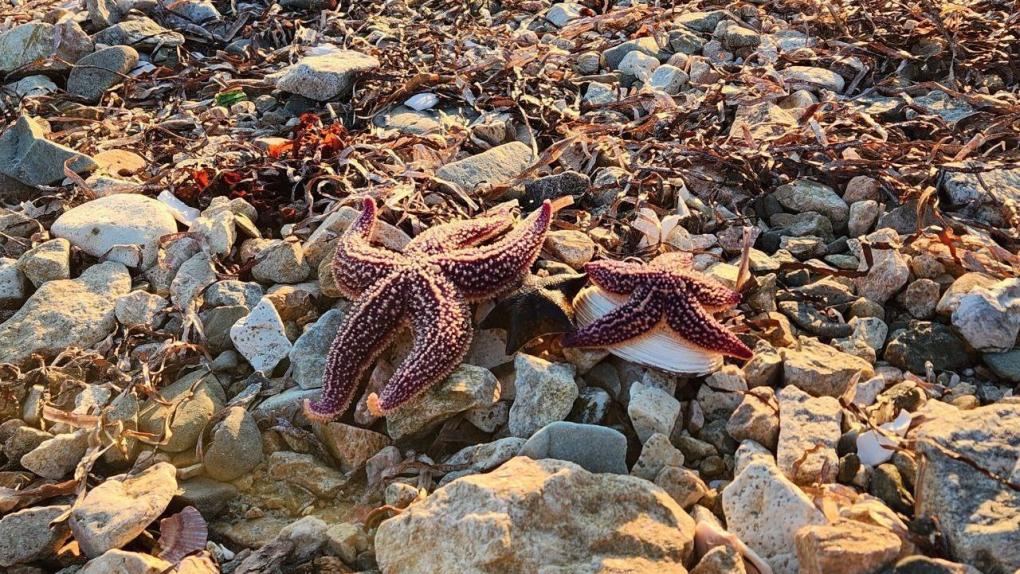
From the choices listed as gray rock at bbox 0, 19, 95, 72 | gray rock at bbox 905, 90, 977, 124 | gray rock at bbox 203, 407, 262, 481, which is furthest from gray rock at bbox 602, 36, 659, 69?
gray rock at bbox 0, 19, 95, 72

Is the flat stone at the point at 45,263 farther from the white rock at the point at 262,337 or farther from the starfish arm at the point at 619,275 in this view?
the starfish arm at the point at 619,275

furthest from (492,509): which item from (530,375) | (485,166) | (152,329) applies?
(485,166)

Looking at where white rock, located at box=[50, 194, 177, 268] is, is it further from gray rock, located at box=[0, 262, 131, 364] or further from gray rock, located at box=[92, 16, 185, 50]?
gray rock, located at box=[92, 16, 185, 50]

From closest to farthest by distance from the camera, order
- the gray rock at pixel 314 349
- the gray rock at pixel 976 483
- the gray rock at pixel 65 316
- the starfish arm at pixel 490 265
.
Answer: the gray rock at pixel 976 483 → the starfish arm at pixel 490 265 → the gray rock at pixel 314 349 → the gray rock at pixel 65 316

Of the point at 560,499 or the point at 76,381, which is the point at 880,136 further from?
the point at 76,381

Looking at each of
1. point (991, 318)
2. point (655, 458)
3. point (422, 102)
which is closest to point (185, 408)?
Result: point (655, 458)

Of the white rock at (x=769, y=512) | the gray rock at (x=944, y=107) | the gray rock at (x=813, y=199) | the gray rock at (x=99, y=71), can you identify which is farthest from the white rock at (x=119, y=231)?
the gray rock at (x=944, y=107)
